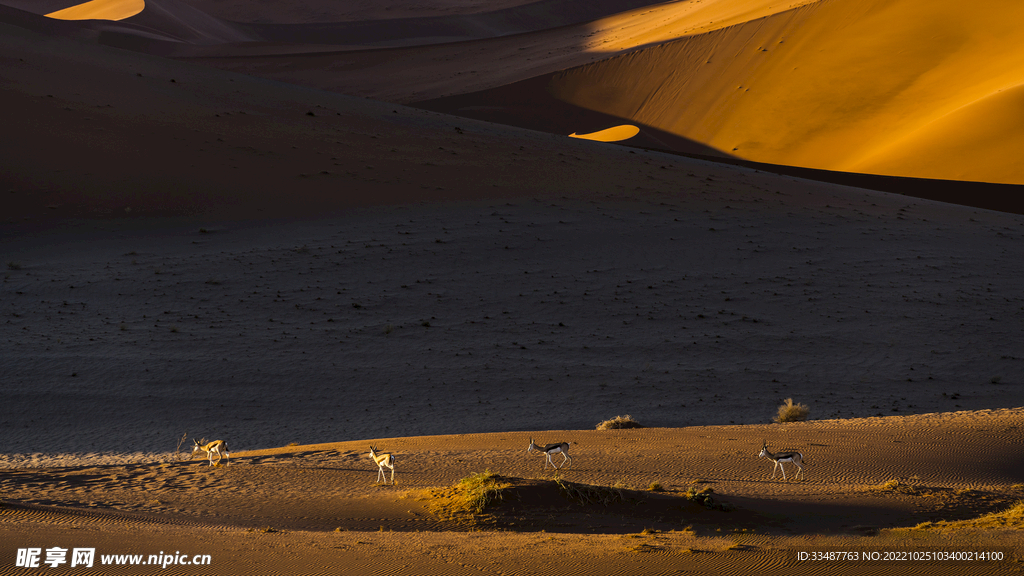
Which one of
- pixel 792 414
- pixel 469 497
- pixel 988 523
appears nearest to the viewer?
pixel 988 523

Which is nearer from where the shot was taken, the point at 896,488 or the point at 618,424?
the point at 896,488

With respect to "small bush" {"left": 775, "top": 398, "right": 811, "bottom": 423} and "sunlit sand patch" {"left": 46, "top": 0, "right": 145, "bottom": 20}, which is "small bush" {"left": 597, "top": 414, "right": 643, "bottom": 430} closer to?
"small bush" {"left": 775, "top": 398, "right": 811, "bottom": 423}

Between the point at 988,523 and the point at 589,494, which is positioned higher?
→ the point at 589,494

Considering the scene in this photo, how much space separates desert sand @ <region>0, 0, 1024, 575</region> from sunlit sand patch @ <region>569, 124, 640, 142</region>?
8024 millimetres

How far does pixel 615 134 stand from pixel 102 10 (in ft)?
251

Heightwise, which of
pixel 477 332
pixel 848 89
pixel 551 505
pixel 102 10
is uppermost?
pixel 102 10

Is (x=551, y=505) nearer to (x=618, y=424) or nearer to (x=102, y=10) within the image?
(x=618, y=424)

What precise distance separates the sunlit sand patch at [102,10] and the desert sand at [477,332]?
61504 mm

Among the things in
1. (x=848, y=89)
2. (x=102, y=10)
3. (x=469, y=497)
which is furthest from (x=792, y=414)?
(x=102, y=10)

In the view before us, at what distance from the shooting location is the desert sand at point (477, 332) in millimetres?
6254

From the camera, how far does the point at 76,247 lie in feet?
62.7

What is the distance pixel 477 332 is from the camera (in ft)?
50.3

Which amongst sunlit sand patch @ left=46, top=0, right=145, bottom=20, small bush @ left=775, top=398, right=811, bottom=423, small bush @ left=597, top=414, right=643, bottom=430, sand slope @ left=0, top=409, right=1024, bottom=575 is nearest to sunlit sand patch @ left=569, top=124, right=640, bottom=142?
small bush @ left=775, top=398, right=811, bottom=423

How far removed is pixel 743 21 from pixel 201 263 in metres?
44.2
